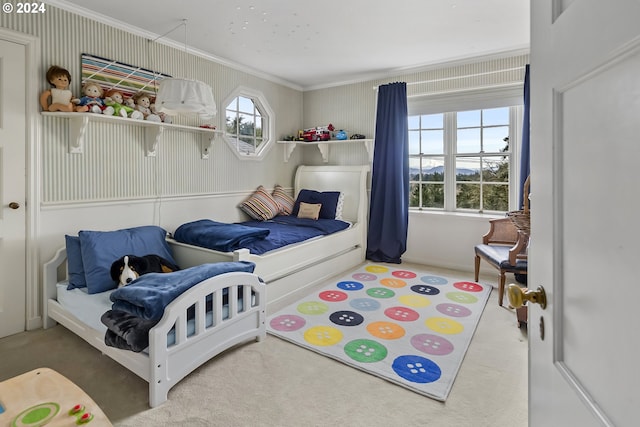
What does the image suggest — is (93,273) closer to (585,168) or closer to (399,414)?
(399,414)

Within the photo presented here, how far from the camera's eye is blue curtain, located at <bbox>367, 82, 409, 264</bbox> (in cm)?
419

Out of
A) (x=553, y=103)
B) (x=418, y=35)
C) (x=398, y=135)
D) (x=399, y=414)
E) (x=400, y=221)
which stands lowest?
(x=399, y=414)

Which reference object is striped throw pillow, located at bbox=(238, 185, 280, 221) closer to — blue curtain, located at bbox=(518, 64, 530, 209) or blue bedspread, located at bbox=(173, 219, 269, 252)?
blue bedspread, located at bbox=(173, 219, 269, 252)

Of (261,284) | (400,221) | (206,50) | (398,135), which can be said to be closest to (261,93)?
(206,50)

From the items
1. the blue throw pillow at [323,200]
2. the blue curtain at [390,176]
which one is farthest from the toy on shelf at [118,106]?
the blue curtain at [390,176]

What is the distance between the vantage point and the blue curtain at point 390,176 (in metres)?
4.19

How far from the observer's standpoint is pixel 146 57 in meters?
3.14

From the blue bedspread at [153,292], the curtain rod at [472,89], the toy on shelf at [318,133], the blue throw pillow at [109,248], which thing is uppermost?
the curtain rod at [472,89]

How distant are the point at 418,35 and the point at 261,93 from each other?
195cm

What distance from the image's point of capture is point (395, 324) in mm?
2607

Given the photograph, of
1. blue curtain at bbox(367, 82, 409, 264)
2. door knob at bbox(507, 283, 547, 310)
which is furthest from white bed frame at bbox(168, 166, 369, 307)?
door knob at bbox(507, 283, 547, 310)

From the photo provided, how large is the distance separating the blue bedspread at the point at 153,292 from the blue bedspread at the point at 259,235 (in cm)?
72

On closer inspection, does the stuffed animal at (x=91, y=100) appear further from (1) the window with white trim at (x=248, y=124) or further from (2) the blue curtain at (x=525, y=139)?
(2) the blue curtain at (x=525, y=139)

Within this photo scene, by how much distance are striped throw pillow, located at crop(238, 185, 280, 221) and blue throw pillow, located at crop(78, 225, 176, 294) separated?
1283 mm
